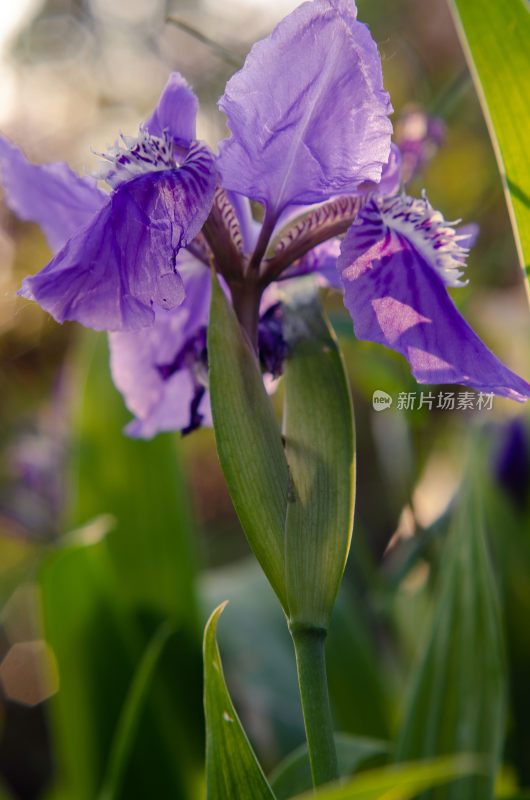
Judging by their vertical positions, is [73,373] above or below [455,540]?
above

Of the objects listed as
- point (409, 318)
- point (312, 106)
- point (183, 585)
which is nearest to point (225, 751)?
point (409, 318)

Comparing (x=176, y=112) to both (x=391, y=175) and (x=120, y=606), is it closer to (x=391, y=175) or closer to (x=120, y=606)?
(x=391, y=175)

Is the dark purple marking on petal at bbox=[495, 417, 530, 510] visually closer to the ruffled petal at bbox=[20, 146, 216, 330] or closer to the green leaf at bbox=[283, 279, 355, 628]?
the green leaf at bbox=[283, 279, 355, 628]

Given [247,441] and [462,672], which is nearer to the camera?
[247,441]

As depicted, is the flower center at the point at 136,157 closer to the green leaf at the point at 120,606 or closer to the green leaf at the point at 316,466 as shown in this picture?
the green leaf at the point at 316,466

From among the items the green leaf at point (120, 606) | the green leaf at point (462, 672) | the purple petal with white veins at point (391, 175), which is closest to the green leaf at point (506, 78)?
the purple petal with white veins at point (391, 175)

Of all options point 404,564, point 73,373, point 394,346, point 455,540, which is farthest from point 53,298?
point 73,373

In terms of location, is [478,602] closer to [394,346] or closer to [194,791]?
[394,346]
